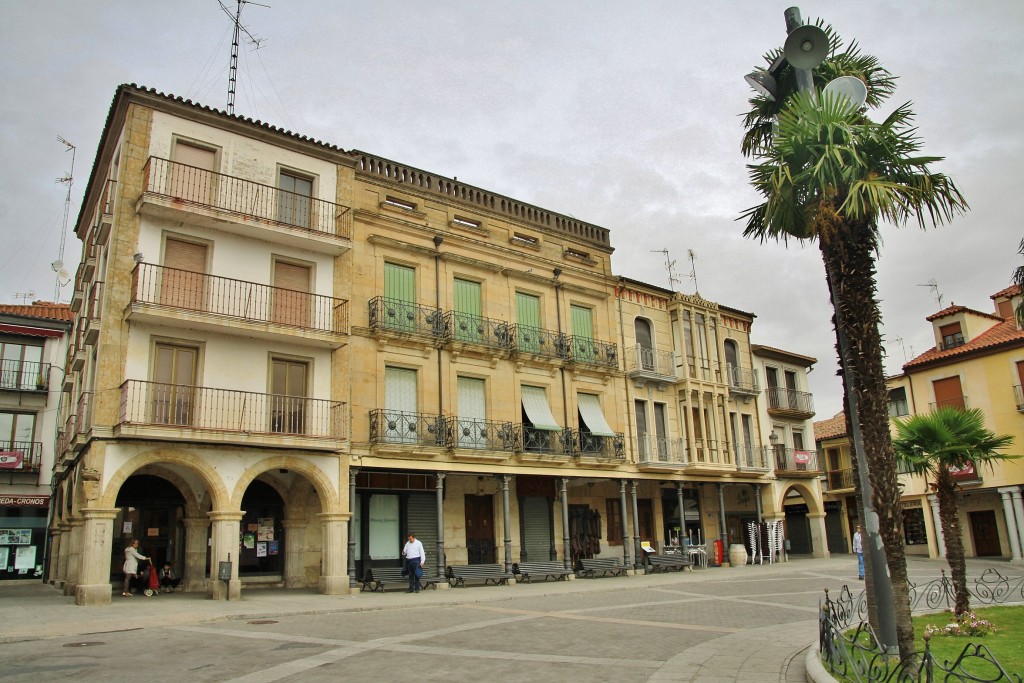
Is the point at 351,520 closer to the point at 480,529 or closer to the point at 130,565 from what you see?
the point at 130,565

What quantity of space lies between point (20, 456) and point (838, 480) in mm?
43048

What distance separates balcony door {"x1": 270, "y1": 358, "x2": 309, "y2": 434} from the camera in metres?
21.6

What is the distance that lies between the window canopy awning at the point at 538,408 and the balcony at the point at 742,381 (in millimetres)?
11097

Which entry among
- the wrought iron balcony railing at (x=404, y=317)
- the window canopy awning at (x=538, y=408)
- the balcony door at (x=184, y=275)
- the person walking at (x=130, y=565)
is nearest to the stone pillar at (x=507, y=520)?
the window canopy awning at (x=538, y=408)

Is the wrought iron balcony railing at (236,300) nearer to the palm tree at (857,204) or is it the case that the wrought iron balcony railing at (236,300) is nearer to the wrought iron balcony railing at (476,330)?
the wrought iron balcony railing at (476,330)

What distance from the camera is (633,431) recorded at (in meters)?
31.1

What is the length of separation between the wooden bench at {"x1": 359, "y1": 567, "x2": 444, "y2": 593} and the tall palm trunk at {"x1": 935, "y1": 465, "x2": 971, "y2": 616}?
13903 mm

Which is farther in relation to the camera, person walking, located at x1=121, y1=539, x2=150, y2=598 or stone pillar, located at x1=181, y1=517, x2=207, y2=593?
stone pillar, located at x1=181, y1=517, x2=207, y2=593

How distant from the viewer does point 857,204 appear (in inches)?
389

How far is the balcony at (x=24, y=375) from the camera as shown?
108 feet

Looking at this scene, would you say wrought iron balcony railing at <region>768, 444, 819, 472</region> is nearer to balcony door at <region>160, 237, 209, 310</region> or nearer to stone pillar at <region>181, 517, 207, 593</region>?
stone pillar at <region>181, 517, 207, 593</region>

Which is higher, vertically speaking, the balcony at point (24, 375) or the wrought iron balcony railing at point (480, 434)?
the balcony at point (24, 375)

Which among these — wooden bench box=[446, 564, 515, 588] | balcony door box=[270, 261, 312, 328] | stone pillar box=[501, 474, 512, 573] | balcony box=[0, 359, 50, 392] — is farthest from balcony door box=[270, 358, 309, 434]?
balcony box=[0, 359, 50, 392]

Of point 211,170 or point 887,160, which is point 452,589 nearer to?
point 211,170
